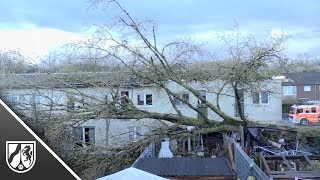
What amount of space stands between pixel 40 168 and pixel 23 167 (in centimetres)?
4

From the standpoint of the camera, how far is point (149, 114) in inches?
290

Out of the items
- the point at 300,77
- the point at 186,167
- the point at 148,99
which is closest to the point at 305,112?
the point at 300,77

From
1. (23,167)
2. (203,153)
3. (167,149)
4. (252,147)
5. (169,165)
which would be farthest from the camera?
(203,153)

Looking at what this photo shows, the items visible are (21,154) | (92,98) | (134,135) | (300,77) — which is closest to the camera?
(21,154)

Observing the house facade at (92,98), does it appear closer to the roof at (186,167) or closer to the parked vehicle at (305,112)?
the roof at (186,167)

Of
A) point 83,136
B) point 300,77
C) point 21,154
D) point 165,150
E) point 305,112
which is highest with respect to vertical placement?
point 300,77

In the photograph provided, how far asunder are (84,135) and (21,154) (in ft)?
21.4

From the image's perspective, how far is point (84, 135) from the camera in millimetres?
7500

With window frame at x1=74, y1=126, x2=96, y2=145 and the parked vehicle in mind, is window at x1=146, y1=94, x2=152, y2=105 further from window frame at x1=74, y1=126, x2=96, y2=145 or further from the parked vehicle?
the parked vehicle

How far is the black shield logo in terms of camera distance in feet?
3.43

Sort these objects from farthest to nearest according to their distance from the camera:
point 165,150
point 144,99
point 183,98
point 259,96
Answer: point 144,99
point 259,96
point 165,150
point 183,98

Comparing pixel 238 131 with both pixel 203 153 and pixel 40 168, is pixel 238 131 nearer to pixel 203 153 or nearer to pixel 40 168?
pixel 203 153

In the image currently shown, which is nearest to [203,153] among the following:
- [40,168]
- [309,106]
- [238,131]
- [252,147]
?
[238,131]

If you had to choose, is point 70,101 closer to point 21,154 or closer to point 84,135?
point 84,135
